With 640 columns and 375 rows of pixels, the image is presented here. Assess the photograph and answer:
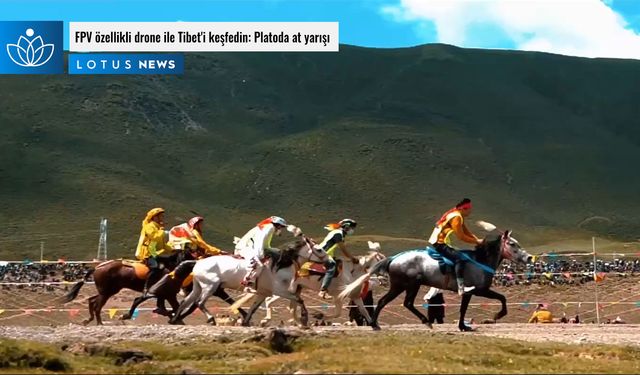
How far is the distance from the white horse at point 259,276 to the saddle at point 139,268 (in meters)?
1.94

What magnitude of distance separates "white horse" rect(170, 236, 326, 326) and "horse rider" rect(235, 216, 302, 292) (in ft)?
0.41

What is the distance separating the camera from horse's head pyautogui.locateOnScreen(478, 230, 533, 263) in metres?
22.1

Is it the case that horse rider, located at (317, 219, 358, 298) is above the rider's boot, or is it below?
above

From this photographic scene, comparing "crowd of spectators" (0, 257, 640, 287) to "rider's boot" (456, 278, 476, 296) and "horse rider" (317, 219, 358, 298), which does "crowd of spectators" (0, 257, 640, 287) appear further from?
"rider's boot" (456, 278, 476, 296)

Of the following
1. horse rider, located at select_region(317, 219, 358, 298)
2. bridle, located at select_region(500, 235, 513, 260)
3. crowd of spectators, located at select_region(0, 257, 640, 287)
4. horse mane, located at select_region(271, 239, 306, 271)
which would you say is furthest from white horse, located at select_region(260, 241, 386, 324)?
Result: crowd of spectators, located at select_region(0, 257, 640, 287)

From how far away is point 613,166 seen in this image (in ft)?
626

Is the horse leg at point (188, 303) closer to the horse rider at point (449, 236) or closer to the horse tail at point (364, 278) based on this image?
the horse tail at point (364, 278)

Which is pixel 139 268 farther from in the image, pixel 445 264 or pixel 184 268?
pixel 445 264

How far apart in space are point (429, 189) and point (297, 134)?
Result: 118 ft

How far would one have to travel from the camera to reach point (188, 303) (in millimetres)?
22000

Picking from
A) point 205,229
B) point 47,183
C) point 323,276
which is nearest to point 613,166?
point 205,229

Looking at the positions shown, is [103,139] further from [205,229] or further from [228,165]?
[205,229]

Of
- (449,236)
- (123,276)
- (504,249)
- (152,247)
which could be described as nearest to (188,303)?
(152,247)

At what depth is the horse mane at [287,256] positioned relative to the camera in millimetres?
21500
